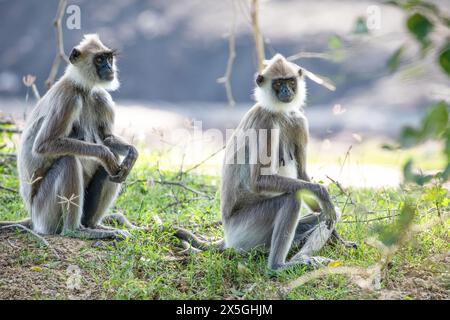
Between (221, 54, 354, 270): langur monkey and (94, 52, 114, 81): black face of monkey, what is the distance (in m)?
1.23

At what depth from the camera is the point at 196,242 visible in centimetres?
543

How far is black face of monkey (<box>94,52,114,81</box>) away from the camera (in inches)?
229

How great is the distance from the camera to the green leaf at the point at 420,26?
2.22 meters

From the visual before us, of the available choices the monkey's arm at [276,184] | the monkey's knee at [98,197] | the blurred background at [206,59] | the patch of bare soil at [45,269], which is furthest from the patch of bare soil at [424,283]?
the blurred background at [206,59]

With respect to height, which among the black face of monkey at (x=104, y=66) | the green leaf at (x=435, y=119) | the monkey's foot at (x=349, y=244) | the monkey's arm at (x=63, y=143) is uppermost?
the black face of monkey at (x=104, y=66)

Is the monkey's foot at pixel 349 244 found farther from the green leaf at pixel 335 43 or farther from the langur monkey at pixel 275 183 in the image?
the green leaf at pixel 335 43

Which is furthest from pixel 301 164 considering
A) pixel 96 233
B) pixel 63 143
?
pixel 63 143

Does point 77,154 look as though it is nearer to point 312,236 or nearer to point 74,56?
point 74,56

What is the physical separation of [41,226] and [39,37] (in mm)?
13472

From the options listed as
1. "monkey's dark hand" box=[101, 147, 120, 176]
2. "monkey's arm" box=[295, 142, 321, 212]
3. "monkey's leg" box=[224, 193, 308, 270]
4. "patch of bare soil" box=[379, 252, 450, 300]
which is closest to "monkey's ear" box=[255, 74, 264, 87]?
"monkey's arm" box=[295, 142, 321, 212]

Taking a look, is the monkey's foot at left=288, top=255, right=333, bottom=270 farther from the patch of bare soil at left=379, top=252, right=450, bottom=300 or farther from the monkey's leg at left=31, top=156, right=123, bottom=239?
the monkey's leg at left=31, top=156, right=123, bottom=239

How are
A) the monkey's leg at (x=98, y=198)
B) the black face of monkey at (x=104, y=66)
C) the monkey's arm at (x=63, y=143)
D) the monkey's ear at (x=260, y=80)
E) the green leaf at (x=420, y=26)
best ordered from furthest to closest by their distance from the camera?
the monkey's leg at (x=98, y=198)
the black face of monkey at (x=104, y=66)
the monkey's arm at (x=63, y=143)
the monkey's ear at (x=260, y=80)
the green leaf at (x=420, y=26)

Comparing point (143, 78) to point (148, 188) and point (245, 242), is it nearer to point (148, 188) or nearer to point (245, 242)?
point (148, 188)

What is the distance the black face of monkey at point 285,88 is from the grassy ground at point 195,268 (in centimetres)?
95
